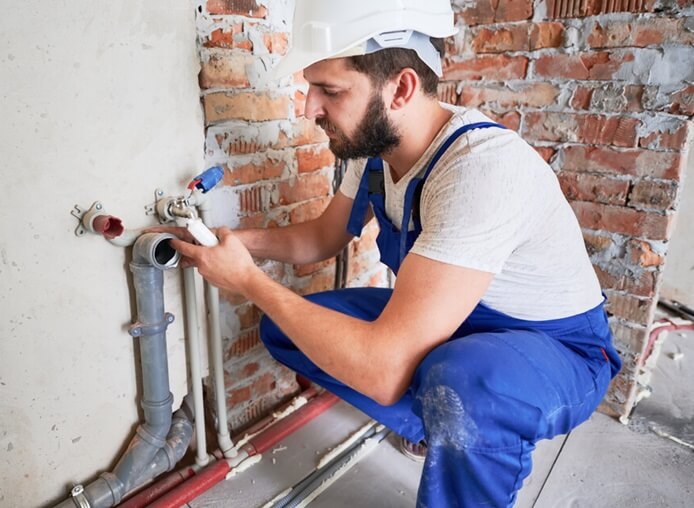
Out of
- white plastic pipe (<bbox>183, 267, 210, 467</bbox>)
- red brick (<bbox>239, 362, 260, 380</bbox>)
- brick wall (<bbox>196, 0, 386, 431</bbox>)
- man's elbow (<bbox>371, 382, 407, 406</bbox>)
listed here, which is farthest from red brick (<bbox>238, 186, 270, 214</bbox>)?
man's elbow (<bbox>371, 382, 407, 406</bbox>)

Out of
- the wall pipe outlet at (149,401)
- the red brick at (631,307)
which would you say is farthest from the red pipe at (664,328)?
the wall pipe outlet at (149,401)

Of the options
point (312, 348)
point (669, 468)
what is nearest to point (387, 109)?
point (312, 348)

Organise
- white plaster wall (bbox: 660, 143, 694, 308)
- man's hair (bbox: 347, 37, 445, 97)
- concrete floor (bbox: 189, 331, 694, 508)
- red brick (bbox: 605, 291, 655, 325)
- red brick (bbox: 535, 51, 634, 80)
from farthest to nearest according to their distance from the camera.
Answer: white plaster wall (bbox: 660, 143, 694, 308) < red brick (bbox: 605, 291, 655, 325) < red brick (bbox: 535, 51, 634, 80) < concrete floor (bbox: 189, 331, 694, 508) < man's hair (bbox: 347, 37, 445, 97)

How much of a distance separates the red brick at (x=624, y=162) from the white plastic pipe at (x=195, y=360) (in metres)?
1.03

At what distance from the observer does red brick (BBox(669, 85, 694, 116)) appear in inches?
45.3

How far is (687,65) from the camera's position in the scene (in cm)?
114

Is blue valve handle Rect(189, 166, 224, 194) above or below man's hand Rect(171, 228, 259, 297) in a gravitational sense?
above

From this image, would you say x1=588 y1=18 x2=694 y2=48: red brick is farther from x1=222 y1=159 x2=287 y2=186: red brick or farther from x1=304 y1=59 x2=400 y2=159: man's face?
x1=222 y1=159 x2=287 y2=186: red brick

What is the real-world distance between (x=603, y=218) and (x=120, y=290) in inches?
47.3

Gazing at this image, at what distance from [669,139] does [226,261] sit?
3.53ft

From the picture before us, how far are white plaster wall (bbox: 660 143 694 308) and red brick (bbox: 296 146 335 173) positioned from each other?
4.99ft

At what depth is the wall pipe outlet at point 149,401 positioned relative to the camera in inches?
37.1

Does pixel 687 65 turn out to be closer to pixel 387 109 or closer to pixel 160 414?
pixel 387 109

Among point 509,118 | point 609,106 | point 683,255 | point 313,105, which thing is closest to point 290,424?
point 313,105
